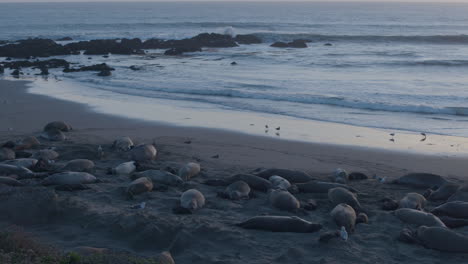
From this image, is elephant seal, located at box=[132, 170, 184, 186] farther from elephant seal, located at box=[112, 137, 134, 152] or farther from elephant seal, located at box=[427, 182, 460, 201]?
elephant seal, located at box=[427, 182, 460, 201]

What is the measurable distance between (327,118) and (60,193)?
770 centimetres

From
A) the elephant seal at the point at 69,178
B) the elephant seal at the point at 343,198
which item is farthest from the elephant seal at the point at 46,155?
the elephant seal at the point at 343,198

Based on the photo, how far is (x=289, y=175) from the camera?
8.02 meters

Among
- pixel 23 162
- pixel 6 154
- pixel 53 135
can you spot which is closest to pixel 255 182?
pixel 23 162

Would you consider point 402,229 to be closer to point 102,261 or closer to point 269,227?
point 269,227

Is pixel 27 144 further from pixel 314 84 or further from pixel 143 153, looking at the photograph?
pixel 314 84

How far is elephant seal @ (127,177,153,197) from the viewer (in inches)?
283

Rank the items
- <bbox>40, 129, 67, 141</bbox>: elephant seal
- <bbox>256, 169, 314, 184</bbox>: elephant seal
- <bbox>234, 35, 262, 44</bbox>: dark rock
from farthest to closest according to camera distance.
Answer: <bbox>234, 35, 262, 44</bbox>: dark rock
<bbox>40, 129, 67, 141</bbox>: elephant seal
<bbox>256, 169, 314, 184</bbox>: elephant seal

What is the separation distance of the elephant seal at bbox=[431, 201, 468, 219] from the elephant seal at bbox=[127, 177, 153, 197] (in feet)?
11.6

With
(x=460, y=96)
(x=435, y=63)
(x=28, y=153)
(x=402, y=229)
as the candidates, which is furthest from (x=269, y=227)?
(x=435, y=63)

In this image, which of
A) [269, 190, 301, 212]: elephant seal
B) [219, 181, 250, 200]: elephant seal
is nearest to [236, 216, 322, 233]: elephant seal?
[269, 190, 301, 212]: elephant seal

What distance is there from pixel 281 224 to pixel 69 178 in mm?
3144

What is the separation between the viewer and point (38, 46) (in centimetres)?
3497

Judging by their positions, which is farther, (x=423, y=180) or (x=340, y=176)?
(x=340, y=176)
